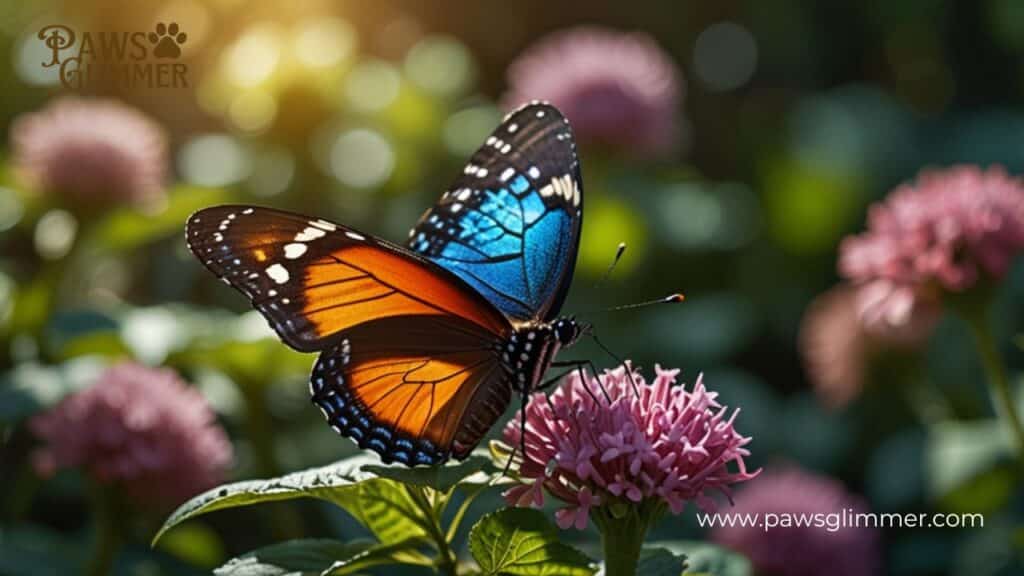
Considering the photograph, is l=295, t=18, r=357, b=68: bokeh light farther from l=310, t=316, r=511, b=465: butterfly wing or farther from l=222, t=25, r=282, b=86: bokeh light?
l=310, t=316, r=511, b=465: butterfly wing

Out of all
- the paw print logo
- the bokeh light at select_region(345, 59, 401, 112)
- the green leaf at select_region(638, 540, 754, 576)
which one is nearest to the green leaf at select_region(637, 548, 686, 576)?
the green leaf at select_region(638, 540, 754, 576)

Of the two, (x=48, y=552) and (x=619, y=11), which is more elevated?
(x=619, y=11)

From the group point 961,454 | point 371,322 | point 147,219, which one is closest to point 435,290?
point 371,322

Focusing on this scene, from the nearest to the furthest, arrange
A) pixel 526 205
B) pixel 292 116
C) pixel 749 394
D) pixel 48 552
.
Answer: pixel 526 205, pixel 48 552, pixel 749 394, pixel 292 116

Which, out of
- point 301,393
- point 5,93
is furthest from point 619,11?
point 301,393

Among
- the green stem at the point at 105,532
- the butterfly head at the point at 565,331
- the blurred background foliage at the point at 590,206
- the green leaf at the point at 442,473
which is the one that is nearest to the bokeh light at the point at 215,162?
the blurred background foliage at the point at 590,206

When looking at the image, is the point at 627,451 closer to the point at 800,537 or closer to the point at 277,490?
the point at 277,490

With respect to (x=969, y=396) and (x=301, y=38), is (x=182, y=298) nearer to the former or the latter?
(x=301, y=38)
